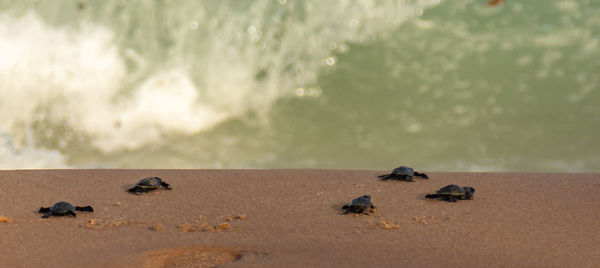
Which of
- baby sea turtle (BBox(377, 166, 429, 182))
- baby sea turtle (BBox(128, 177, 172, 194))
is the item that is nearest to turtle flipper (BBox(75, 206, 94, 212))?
baby sea turtle (BBox(128, 177, 172, 194))

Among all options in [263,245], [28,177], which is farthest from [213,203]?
[28,177]

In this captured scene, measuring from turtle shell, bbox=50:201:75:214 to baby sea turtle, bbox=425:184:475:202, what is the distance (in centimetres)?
469

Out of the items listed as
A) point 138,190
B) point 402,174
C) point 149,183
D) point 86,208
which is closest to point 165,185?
point 149,183

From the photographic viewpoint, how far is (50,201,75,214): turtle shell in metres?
7.07

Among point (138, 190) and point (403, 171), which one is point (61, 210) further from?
point (403, 171)

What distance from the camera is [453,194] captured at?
7.52m

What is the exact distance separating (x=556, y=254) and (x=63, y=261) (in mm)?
4841

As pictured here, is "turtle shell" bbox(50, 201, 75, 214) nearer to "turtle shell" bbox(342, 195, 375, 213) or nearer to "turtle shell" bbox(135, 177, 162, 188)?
"turtle shell" bbox(135, 177, 162, 188)

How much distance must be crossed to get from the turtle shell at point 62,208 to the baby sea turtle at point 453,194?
4693 mm

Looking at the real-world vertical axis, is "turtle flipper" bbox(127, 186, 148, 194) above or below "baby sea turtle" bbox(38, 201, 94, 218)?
above

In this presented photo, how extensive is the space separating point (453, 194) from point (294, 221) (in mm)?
2305

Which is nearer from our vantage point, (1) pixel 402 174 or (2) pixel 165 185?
(2) pixel 165 185

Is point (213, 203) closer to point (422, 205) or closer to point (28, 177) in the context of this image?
point (422, 205)

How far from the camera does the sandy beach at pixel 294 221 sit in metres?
5.41
